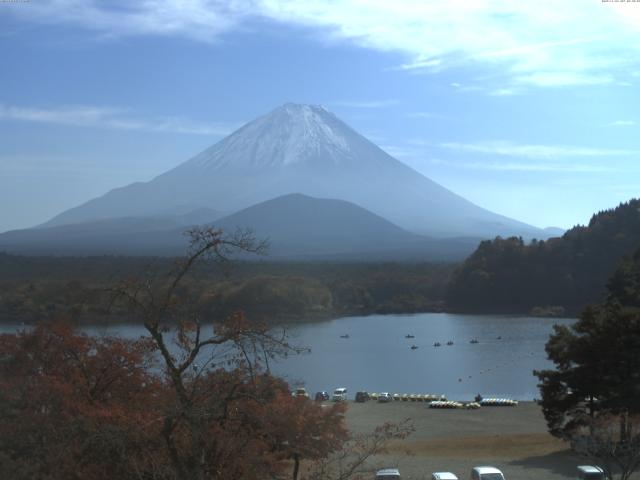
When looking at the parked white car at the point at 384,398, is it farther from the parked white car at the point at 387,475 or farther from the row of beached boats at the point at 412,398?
the parked white car at the point at 387,475

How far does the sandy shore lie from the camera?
8.80m

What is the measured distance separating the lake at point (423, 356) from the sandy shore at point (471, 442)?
207 cm

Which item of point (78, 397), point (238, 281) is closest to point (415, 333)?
point (238, 281)

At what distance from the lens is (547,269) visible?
3997 centimetres

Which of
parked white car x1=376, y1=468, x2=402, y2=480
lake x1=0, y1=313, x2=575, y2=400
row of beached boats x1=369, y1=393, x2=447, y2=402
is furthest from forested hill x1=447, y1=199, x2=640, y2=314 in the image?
parked white car x1=376, y1=468, x2=402, y2=480

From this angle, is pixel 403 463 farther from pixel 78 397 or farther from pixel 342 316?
pixel 342 316

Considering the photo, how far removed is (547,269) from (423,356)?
17.2 meters

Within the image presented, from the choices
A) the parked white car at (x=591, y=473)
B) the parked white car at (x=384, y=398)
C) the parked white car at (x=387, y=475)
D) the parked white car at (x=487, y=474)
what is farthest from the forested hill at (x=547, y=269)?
the parked white car at (x=387, y=475)

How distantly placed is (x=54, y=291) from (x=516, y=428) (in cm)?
2192

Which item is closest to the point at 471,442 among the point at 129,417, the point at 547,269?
the point at 129,417

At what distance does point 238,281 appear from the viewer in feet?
108

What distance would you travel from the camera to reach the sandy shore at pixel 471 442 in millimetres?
8797

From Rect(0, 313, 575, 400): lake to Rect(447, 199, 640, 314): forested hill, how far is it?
3988 mm

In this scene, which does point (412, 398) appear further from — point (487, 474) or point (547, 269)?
point (547, 269)
